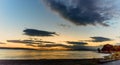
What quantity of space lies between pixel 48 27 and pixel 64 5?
1.05ft

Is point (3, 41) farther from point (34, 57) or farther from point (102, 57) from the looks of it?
point (102, 57)

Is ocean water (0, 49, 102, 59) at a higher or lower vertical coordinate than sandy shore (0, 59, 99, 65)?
higher

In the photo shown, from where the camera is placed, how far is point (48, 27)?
10.8ft

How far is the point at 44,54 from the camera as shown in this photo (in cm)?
326

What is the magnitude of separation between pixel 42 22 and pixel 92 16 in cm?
60

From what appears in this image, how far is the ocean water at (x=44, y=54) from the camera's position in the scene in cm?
317

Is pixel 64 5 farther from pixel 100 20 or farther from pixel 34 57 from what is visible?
pixel 34 57

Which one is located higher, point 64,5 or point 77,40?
point 64,5

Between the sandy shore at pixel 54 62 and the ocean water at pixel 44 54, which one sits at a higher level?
the ocean water at pixel 44 54

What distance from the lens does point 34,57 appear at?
3.24 m

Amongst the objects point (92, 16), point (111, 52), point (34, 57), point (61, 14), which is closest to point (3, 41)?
point (34, 57)

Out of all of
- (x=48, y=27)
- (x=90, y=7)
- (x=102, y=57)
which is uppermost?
(x=90, y=7)

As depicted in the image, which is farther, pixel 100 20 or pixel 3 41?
pixel 100 20

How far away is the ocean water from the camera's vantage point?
3.17 metres
